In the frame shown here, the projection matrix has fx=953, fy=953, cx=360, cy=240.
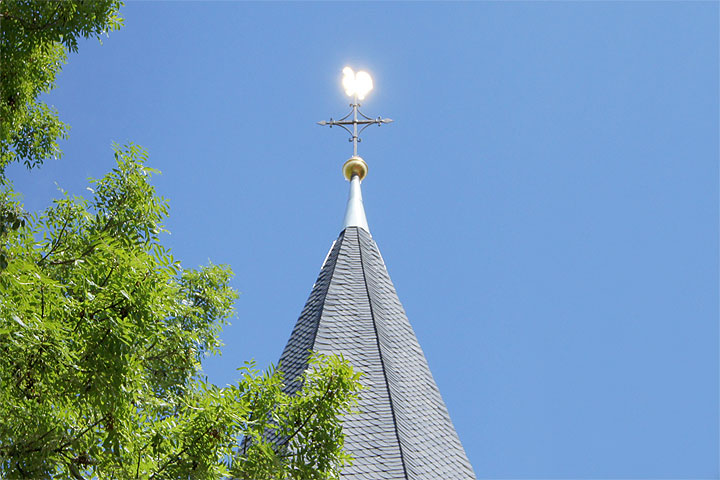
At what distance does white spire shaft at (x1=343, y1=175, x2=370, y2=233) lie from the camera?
15.9m

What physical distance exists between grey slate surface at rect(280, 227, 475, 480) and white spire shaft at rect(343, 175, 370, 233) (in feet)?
2.48

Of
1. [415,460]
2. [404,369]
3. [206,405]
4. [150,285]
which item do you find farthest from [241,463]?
[404,369]

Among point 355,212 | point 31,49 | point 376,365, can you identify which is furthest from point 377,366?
point 31,49

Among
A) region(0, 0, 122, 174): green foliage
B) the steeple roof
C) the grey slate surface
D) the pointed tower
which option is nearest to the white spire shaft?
the pointed tower

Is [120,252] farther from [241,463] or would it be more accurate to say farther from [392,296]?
[392,296]

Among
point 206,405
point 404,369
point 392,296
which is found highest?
point 392,296

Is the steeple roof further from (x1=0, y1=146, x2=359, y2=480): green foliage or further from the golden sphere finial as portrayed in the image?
(x1=0, y1=146, x2=359, y2=480): green foliage

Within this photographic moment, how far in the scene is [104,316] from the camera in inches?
198

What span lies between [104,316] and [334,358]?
1.46 meters

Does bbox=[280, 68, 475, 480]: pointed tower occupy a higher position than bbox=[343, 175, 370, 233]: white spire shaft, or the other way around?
bbox=[343, 175, 370, 233]: white spire shaft

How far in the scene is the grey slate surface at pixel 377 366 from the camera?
976cm

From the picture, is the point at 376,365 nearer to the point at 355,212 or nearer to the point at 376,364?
the point at 376,364

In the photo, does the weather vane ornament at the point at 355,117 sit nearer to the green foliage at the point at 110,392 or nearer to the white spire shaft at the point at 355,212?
the white spire shaft at the point at 355,212

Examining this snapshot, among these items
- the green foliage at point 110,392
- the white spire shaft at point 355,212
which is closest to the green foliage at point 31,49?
the green foliage at point 110,392
